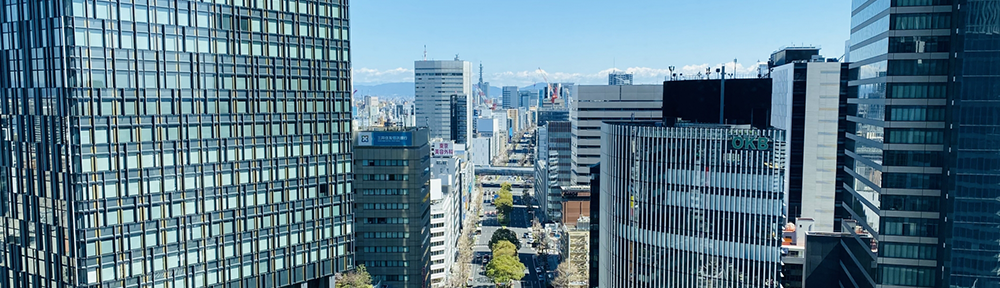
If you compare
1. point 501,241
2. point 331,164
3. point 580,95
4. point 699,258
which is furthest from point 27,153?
point 580,95

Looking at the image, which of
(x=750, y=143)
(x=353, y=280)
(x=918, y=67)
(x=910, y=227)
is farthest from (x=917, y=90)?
(x=353, y=280)

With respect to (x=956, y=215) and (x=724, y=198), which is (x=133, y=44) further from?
(x=956, y=215)

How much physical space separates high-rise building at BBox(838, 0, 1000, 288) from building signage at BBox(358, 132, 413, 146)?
187ft

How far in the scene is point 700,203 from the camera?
202ft

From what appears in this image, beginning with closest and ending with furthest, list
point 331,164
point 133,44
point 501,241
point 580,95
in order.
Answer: point 133,44 < point 331,164 < point 501,241 < point 580,95

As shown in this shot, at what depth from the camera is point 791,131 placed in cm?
8275

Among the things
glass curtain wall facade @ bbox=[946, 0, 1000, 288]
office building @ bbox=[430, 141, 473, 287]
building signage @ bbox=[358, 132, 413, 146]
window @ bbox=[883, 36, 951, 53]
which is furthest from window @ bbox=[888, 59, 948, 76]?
office building @ bbox=[430, 141, 473, 287]

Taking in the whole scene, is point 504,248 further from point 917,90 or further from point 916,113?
point 917,90

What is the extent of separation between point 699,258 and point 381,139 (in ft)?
151

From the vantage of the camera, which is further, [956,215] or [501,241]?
[501,241]

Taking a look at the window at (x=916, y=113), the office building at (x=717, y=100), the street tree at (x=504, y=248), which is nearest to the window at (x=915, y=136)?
the window at (x=916, y=113)

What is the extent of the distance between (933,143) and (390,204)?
64350mm

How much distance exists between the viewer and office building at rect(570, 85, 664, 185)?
148000 mm

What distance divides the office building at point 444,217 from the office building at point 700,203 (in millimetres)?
50598
